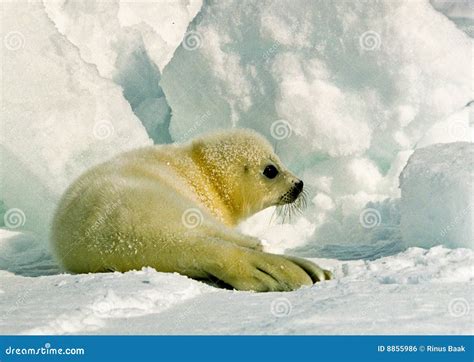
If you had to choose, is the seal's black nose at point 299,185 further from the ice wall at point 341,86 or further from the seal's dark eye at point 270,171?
the ice wall at point 341,86

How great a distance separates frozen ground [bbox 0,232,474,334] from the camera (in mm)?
2396

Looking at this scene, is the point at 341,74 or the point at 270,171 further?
the point at 341,74

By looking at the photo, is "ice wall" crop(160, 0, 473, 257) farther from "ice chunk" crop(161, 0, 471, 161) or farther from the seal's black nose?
the seal's black nose

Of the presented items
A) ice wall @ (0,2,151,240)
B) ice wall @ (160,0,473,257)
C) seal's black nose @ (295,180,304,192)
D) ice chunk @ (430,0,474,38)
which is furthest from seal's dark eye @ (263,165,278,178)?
ice chunk @ (430,0,474,38)

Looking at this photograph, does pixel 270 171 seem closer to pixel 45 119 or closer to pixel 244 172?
pixel 244 172

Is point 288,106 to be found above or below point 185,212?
above

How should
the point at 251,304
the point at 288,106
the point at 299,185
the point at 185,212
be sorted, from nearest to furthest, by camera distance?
the point at 251,304 → the point at 185,212 → the point at 299,185 → the point at 288,106

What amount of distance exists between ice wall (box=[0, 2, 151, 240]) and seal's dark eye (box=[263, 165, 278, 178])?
1.78 metres

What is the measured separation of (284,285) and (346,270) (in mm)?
547

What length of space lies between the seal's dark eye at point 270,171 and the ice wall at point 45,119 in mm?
1775

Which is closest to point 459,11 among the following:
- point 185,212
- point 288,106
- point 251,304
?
point 288,106

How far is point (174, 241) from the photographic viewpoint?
3502 millimetres

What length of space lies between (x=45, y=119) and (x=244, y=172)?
82.4 inches

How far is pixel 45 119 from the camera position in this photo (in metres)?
5.90
